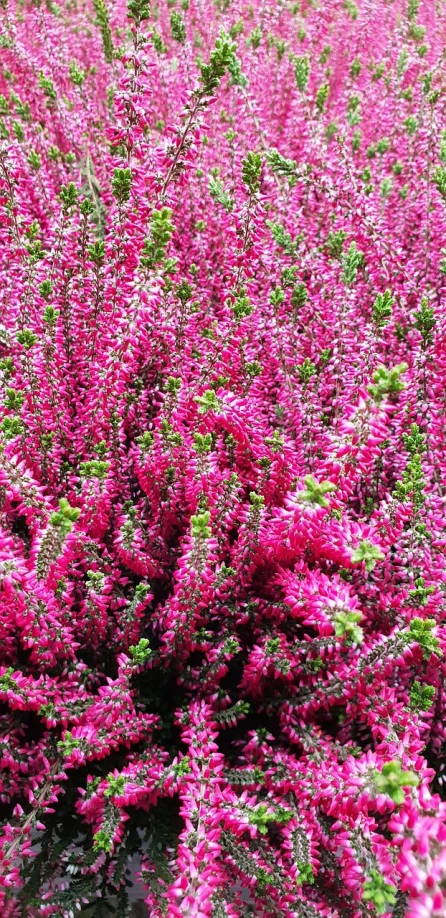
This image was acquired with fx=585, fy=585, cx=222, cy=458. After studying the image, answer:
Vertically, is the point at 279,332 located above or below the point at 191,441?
above

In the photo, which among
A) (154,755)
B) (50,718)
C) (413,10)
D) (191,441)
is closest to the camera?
(50,718)

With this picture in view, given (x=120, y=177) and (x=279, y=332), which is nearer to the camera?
(x=120, y=177)

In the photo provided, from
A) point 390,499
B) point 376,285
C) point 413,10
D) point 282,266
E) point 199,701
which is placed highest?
point 413,10

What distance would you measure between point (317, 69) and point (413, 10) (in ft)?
2.26

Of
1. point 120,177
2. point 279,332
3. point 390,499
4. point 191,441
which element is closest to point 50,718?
point 191,441

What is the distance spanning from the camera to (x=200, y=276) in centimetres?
268

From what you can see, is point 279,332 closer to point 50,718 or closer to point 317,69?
point 50,718

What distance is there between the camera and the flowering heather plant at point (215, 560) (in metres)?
1.42

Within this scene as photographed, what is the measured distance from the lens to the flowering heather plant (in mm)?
1424

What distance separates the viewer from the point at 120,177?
164 centimetres

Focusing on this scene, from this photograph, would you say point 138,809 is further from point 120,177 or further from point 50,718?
point 120,177

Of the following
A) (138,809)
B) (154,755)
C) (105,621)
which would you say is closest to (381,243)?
(105,621)

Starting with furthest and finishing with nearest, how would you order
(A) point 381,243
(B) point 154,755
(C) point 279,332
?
(A) point 381,243 → (C) point 279,332 → (B) point 154,755

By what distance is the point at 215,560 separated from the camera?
1.63m
